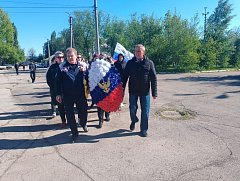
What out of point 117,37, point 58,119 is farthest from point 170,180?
point 117,37

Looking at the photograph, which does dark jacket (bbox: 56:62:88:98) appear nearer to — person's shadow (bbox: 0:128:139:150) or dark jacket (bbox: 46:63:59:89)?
person's shadow (bbox: 0:128:139:150)

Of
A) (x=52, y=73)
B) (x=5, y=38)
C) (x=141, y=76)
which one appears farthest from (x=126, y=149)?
(x=5, y=38)

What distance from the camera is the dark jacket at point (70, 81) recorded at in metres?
5.41

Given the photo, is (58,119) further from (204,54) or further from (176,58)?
(204,54)

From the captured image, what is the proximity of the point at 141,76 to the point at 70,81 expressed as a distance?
1.53 m

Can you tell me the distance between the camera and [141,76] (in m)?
5.56

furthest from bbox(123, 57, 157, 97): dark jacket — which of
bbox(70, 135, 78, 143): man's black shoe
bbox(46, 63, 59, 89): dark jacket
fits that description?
bbox(46, 63, 59, 89): dark jacket

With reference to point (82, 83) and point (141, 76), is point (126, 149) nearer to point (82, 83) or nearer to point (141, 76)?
point (141, 76)

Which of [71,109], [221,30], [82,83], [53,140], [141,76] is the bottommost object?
[53,140]

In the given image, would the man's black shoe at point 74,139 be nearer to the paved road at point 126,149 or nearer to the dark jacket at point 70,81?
the paved road at point 126,149

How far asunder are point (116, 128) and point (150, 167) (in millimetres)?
2228

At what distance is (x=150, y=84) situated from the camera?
5688 millimetres

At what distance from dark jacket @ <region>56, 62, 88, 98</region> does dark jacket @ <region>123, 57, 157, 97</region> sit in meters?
1.10

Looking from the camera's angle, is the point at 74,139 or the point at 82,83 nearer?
the point at 74,139
